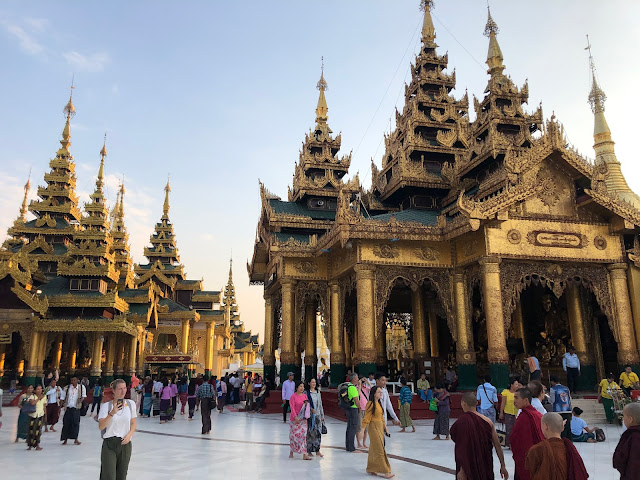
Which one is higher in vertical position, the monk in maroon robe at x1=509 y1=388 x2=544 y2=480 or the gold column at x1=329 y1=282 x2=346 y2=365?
the gold column at x1=329 y1=282 x2=346 y2=365

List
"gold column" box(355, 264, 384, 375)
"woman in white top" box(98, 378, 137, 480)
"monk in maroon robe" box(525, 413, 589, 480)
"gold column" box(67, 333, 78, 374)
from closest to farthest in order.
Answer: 1. "monk in maroon robe" box(525, 413, 589, 480)
2. "woman in white top" box(98, 378, 137, 480)
3. "gold column" box(355, 264, 384, 375)
4. "gold column" box(67, 333, 78, 374)

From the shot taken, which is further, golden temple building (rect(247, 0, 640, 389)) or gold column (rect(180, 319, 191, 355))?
gold column (rect(180, 319, 191, 355))

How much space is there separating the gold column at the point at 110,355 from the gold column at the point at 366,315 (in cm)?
1952

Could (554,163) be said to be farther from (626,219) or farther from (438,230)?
(438,230)

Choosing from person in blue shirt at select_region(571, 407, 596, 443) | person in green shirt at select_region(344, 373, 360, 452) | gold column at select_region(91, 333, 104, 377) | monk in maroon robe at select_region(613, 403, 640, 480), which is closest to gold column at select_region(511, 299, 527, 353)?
person in blue shirt at select_region(571, 407, 596, 443)

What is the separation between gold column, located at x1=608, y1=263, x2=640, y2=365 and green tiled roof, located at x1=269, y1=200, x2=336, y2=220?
12.0 meters

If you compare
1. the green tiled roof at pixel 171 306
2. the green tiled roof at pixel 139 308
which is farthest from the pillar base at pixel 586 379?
the green tiled roof at pixel 171 306

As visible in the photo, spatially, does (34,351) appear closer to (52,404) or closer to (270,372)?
(270,372)

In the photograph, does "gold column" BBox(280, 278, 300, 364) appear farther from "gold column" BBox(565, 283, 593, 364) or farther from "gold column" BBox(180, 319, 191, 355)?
"gold column" BBox(180, 319, 191, 355)

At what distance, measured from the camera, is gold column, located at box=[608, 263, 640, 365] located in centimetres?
1527

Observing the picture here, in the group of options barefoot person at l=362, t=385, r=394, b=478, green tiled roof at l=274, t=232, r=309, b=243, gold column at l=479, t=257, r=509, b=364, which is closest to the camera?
barefoot person at l=362, t=385, r=394, b=478

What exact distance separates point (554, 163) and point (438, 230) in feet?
14.0

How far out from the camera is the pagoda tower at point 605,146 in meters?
34.6

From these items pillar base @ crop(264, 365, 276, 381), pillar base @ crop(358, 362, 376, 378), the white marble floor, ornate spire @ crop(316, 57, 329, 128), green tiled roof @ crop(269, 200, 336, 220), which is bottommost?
the white marble floor
